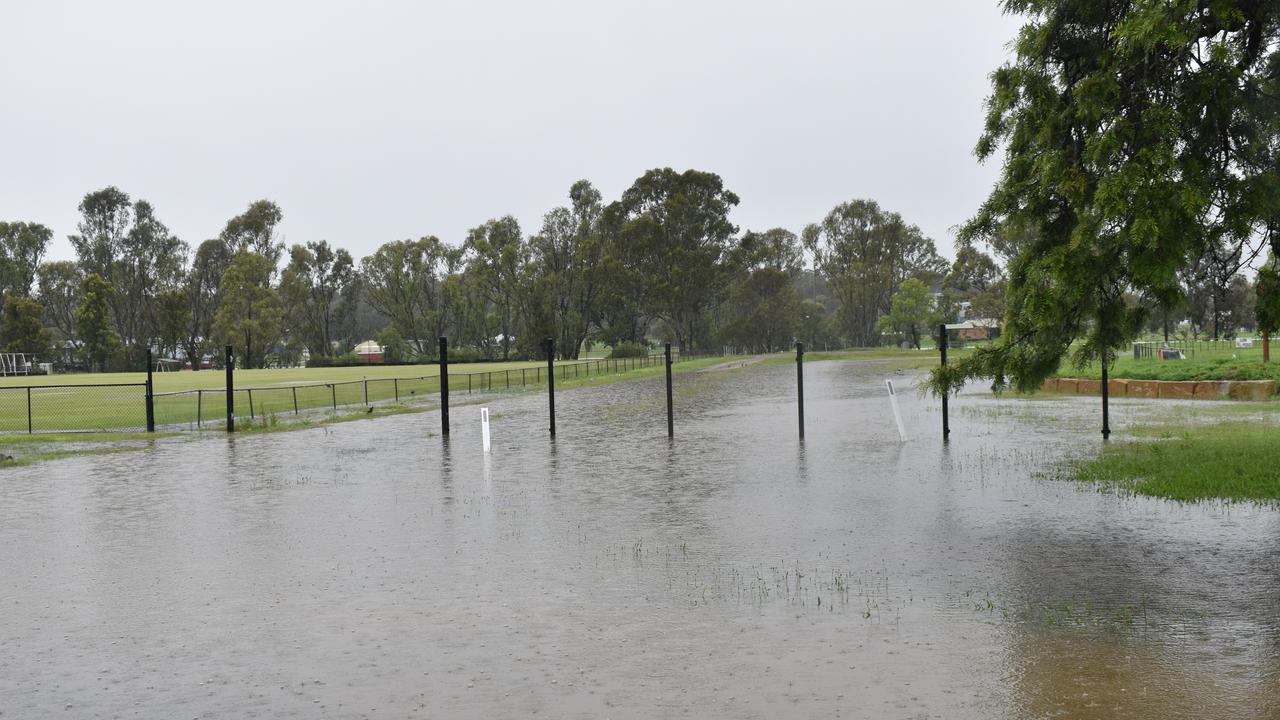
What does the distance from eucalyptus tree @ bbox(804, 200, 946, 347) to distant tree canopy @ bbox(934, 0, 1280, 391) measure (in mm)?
110442

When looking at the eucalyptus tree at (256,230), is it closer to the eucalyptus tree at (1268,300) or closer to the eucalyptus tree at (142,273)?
the eucalyptus tree at (142,273)

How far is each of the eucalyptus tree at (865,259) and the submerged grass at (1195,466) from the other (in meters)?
105

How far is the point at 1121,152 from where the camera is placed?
8945 millimetres

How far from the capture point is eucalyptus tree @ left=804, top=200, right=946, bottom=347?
12050cm

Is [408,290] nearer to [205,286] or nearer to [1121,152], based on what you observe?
[205,286]

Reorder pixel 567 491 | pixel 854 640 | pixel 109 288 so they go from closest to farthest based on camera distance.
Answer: pixel 854 640
pixel 567 491
pixel 109 288

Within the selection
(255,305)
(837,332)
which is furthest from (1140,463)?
(837,332)

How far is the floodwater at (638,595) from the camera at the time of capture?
5.29 metres

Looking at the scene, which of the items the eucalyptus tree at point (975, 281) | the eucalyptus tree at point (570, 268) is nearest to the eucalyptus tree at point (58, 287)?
the eucalyptus tree at point (570, 268)

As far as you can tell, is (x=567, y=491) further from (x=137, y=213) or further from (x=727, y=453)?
(x=137, y=213)

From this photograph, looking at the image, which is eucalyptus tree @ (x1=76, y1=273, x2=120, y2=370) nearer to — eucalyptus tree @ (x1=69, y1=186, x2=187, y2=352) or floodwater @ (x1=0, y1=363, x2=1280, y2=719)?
eucalyptus tree @ (x1=69, y1=186, x2=187, y2=352)

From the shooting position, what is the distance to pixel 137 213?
10750 centimetres

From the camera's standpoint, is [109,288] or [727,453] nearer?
[727,453]

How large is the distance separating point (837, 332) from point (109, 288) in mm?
81166
